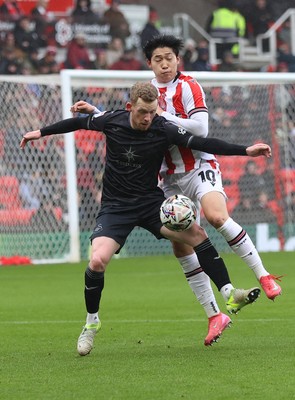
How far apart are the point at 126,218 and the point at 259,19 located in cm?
1939

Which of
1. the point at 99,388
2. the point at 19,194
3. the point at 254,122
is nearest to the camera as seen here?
the point at 99,388

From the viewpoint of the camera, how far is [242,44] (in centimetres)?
2527

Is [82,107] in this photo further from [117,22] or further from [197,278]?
[117,22]

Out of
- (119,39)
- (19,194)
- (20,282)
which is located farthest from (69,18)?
(20,282)

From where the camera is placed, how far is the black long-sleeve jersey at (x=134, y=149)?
7.57 m

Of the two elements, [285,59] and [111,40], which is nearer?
[111,40]

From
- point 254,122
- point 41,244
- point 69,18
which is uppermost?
point 69,18

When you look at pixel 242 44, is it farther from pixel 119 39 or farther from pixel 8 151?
pixel 8 151

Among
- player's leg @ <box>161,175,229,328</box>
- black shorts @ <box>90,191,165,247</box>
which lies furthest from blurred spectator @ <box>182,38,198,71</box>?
black shorts @ <box>90,191,165,247</box>

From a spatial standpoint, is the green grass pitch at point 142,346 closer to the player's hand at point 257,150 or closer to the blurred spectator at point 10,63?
the player's hand at point 257,150

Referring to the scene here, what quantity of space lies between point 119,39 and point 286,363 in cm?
1808

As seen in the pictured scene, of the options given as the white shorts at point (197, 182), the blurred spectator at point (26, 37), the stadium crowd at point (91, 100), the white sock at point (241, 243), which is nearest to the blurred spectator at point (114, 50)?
the stadium crowd at point (91, 100)

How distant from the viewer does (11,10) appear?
23.1m

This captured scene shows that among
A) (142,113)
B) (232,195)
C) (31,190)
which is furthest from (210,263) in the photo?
(232,195)
